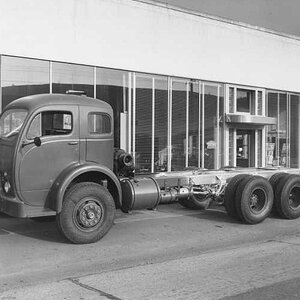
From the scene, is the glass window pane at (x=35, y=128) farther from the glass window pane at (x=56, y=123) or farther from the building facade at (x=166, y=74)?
the building facade at (x=166, y=74)

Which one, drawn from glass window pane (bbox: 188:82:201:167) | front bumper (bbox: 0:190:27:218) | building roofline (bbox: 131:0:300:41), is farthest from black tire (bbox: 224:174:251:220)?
building roofline (bbox: 131:0:300:41)

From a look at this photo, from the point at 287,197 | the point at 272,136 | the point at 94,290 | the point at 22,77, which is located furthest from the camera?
the point at 272,136

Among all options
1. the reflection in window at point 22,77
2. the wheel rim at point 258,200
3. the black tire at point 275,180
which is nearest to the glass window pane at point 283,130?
the black tire at point 275,180

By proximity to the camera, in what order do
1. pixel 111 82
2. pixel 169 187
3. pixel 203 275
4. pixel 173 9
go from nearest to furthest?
pixel 203 275 < pixel 169 187 < pixel 111 82 < pixel 173 9

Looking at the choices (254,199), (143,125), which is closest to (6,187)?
(254,199)

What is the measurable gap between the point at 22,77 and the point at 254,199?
Answer: 6.78 meters

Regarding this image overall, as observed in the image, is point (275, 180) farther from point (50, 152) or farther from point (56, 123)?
point (50, 152)

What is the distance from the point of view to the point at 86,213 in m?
8.48

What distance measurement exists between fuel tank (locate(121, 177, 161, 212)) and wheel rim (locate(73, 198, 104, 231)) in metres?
0.86

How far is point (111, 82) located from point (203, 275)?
9137 millimetres

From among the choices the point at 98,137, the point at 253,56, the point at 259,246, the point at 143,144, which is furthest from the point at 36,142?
the point at 253,56

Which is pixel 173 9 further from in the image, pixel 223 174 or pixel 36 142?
pixel 36 142

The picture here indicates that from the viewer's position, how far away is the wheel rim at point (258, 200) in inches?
425

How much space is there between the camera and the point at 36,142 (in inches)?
328
